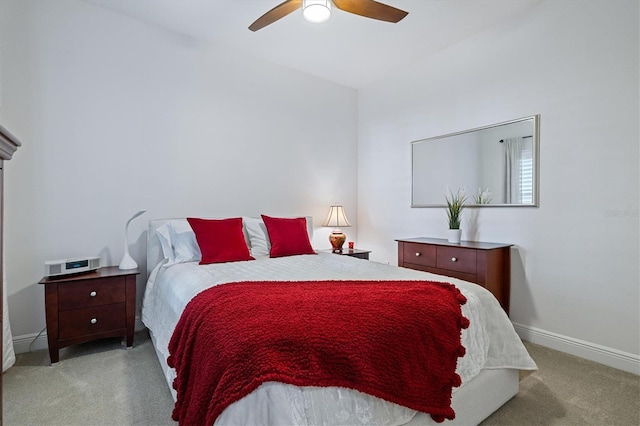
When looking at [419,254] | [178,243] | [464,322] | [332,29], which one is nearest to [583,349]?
[419,254]

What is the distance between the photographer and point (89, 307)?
8.21 ft

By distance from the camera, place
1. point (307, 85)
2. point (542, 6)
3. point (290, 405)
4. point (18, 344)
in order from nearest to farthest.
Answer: point (290, 405) → point (18, 344) → point (542, 6) → point (307, 85)

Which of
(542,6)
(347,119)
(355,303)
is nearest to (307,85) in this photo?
(347,119)

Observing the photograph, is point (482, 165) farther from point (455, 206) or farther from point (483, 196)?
point (455, 206)

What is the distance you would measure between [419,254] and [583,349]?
1435mm

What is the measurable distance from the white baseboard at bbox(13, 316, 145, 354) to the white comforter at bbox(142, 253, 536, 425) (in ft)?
2.46

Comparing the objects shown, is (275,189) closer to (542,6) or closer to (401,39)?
(401,39)

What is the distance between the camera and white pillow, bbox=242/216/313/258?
3.27m

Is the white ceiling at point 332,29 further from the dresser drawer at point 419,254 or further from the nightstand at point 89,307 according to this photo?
the nightstand at point 89,307

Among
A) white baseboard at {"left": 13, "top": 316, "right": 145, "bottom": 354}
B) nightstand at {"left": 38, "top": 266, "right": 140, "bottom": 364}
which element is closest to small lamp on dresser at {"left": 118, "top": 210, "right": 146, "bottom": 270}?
nightstand at {"left": 38, "top": 266, "right": 140, "bottom": 364}

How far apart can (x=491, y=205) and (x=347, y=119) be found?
227 centimetres

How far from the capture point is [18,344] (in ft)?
8.41

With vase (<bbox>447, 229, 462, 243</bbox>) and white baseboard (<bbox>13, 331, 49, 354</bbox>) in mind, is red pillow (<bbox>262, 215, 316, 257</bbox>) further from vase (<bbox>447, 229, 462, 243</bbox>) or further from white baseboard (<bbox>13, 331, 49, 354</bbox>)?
white baseboard (<bbox>13, 331, 49, 354</bbox>)

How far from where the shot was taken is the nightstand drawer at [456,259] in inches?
114
